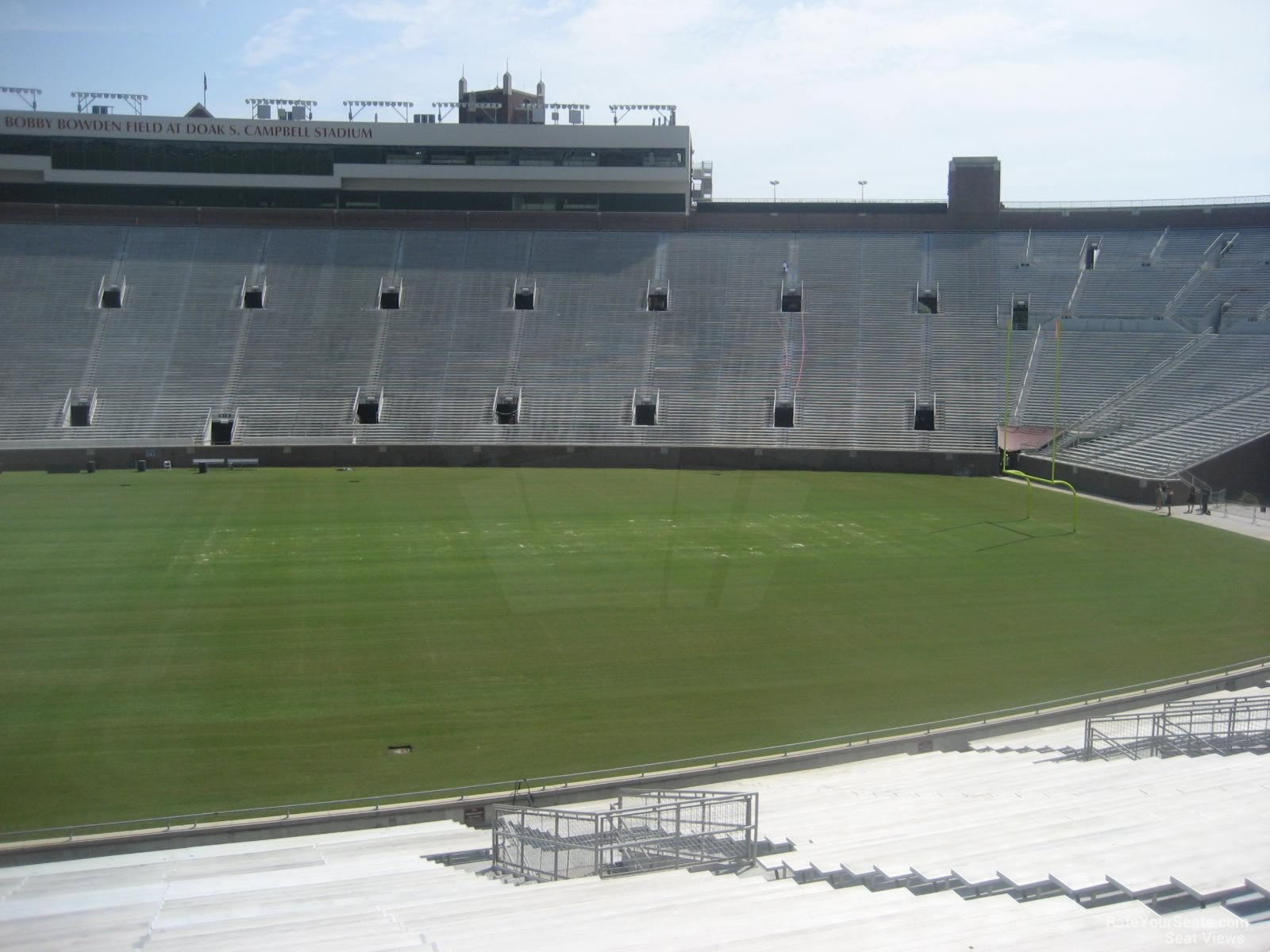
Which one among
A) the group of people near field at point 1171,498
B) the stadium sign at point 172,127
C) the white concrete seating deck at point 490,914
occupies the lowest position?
the white concrete seating deck at point 490,914

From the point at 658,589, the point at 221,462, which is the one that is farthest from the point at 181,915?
the point at 221,462

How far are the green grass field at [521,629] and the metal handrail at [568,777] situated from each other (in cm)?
28

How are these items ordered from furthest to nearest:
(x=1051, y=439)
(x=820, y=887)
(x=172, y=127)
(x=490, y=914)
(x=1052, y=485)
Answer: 1. (x=172, y=127)
2. (x=1051, y=439)
3. (x=1052, y=485)
4. (x=820, y=887)
5. (x=490, y=914)

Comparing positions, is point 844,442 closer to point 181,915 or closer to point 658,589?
point 658,589

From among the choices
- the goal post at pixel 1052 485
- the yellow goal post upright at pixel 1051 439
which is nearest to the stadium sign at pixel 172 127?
the yellow goal post upright at pixel 1051 439

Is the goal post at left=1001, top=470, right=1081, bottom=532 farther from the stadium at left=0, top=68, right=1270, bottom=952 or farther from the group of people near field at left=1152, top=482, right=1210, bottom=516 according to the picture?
the group of people near field at left=1152, top=482, right=1210, bottom=516

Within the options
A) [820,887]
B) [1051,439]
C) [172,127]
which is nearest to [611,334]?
[1051,439]

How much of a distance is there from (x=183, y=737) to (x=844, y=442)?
2915 centimetres

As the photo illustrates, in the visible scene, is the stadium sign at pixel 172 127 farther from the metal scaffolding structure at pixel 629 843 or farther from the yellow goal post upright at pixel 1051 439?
the metal scaffolding structure at pixel 629 843

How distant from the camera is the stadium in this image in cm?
954

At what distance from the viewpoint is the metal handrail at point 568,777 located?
11562mm

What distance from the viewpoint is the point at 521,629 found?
1897 cm

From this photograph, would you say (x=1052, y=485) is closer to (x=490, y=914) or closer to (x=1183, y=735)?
(x=1183, y=735)

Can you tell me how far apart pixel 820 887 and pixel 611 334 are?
122ft
